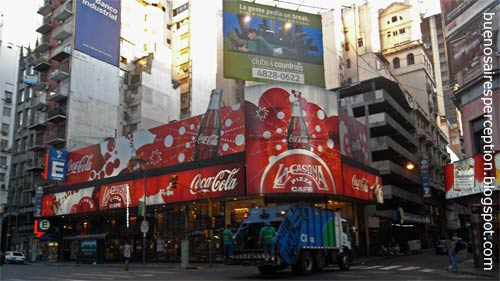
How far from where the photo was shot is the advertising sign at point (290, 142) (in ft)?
118

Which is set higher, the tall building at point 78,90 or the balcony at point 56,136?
the tall building at point 78,90

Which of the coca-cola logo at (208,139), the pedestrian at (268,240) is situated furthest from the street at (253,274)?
the coca-cola logo at (208,139)

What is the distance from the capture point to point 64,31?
2569 inches

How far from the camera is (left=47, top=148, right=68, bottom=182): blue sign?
2087 inches

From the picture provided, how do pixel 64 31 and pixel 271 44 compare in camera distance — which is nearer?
pixel 271 44

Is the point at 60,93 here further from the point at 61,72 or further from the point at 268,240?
the point at 268,240

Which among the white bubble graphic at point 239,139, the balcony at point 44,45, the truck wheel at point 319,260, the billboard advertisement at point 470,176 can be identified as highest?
the balcony at point 44,45

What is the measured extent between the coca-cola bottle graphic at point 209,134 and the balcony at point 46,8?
4113 cm

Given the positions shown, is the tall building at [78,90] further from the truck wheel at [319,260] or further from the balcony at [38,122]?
the truck wheel at [319,260]

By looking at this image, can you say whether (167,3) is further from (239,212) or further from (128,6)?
(239,212)

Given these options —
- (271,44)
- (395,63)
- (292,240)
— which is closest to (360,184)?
(271,44)

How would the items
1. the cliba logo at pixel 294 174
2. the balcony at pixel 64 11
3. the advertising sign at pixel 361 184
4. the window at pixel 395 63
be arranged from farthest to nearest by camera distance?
the window at pixel 395 63, the balcony at pixel 64 11, the advertising sign at pixel 361 184, the cliba logo at pixel 294 174

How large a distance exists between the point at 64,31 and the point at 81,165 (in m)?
22.8

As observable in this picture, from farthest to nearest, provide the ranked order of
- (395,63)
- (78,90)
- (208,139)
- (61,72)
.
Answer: (395,63) → (78,90) → (61,72) → (208,139)
